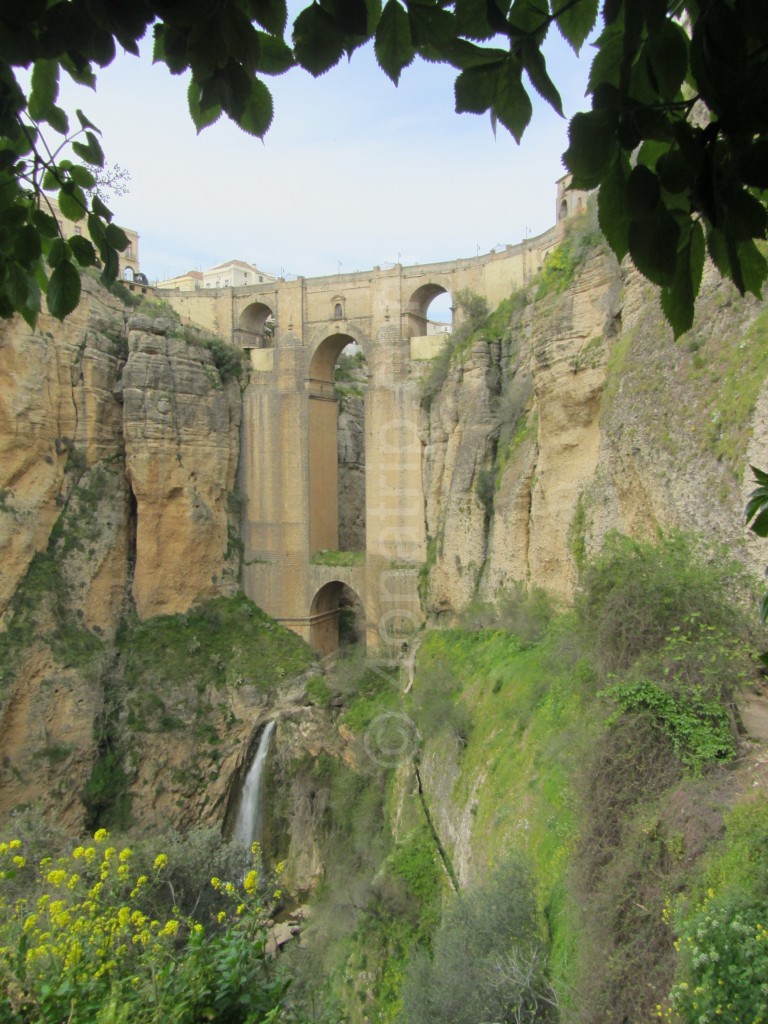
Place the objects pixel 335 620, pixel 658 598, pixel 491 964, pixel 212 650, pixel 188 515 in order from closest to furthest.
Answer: pixel 491 964 < pixel 658 598 < pixel 212 650 < pixel 188 515 < pixel 335 620

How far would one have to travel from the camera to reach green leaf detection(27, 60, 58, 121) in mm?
1621

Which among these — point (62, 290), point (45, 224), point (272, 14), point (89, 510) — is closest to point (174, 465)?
point (89, 510)

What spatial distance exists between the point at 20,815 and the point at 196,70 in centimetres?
1431

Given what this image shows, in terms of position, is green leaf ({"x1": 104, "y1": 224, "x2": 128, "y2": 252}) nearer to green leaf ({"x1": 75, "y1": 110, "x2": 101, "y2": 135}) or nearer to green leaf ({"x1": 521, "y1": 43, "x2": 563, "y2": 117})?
green leaf ({"x1": 75, "y1": 110, "x2": 101, "y2": 135})

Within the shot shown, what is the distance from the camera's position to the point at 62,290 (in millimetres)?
1628

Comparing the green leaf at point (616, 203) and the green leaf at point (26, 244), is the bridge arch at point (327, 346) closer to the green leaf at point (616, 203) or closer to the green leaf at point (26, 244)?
the green leaf at point (26, 244)

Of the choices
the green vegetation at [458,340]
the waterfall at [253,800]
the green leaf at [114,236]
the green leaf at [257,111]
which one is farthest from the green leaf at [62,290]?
the waterfall at [253,800]

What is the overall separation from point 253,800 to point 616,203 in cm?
1719

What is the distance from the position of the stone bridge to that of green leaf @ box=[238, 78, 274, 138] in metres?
15.6

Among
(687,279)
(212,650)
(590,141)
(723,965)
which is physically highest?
(590,141)

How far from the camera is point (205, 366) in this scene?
62.0ft

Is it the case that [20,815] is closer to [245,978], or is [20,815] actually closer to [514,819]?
[514,819]

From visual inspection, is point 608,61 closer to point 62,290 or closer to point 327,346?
point 62,290

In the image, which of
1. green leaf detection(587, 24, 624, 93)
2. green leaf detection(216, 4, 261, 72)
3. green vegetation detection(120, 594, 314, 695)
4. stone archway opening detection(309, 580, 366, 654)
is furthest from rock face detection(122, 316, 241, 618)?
green leaf detection(587, 24, 624, 93)
